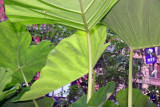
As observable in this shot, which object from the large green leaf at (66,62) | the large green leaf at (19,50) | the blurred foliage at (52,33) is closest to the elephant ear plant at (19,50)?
the large green leaf at (19,50)

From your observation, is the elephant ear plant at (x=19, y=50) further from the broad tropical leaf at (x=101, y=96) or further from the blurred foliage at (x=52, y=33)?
the blurred foliage at (x=52, y=33)

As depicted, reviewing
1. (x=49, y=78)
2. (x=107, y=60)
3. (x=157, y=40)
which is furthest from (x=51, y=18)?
(x=107, y=60)

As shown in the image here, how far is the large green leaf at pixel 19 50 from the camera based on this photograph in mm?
622

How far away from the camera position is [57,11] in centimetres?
41

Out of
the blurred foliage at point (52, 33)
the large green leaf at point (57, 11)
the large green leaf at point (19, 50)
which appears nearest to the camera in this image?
the large green leaf at point (57, 11)

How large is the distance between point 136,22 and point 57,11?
0.20 metres

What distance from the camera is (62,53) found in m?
0.48

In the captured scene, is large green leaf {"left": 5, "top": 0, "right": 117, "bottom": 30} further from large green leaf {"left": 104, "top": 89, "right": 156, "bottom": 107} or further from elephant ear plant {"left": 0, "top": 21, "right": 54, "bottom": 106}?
large green leaf {"left": 104, "top": 89, "right": 156, "bottom": 107}

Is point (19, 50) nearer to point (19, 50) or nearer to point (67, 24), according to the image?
point (19, 50)

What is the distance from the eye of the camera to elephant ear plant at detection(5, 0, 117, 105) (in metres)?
0.39

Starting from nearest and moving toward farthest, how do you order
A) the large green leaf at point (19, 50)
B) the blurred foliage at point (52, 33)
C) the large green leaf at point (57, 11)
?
the large green leaf at point (57, 11) → the large green leaf at point (19, 50) → the blurred foliage at point (52, 33)

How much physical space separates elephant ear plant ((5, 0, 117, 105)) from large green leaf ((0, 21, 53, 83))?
17 cm

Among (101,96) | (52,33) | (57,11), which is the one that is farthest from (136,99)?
(52,33)

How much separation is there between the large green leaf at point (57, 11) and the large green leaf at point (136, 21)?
0.04m
